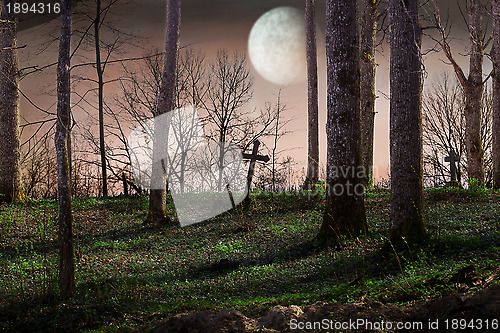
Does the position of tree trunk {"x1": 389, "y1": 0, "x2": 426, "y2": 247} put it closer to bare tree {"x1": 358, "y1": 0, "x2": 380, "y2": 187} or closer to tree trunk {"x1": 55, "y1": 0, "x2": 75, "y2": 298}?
tree trunk {"x1": 55, "y1": 0, "x2": 75, "y2": 298}

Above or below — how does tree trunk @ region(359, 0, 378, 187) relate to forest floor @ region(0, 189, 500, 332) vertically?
above

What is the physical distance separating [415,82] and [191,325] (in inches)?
231

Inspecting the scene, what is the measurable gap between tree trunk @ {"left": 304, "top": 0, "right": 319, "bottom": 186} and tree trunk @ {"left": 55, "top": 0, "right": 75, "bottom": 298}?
12162mm

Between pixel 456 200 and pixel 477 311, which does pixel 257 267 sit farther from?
pixel 456 200

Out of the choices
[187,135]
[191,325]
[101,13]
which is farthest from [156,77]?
[191,325]

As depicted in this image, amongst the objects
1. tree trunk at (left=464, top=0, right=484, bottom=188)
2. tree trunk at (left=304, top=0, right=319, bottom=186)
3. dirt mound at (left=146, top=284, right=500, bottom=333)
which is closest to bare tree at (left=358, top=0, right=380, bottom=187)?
tree trunk at (left=304, top=0, right=319, bottom=186)

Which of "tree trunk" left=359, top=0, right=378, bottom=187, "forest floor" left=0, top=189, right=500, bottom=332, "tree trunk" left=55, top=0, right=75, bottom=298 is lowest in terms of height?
"forest floor" left=0, top=189, right=500, bottom=332

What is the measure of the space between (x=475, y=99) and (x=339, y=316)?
1374 centimetres

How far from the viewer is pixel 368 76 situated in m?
15.3

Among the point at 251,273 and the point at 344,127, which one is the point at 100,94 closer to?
the point at 344,127

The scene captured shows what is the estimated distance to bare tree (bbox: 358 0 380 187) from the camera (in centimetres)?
1536

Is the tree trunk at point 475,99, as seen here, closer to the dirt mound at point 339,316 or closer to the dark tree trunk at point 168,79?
the dark tree trunk at point 168,79

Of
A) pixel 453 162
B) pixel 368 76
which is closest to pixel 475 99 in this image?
pixel 368 76

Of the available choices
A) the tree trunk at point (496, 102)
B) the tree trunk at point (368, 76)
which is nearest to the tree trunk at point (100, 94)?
the tree trunk at point (368, 76)
